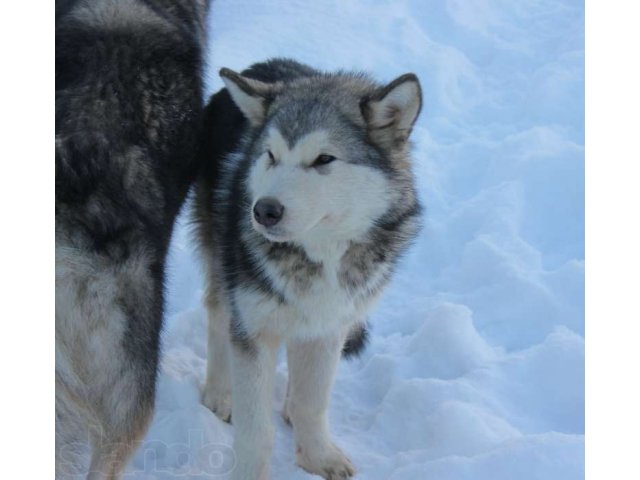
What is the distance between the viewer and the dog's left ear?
3.03 meters

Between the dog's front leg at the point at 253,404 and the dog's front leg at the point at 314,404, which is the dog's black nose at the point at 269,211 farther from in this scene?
the dog's front leg at the point at 314,404

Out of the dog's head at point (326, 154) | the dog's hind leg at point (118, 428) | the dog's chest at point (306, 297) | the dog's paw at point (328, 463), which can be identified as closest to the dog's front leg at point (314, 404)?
the dog's paw at point (328, 463)

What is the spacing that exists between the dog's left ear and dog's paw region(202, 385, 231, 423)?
1828mm

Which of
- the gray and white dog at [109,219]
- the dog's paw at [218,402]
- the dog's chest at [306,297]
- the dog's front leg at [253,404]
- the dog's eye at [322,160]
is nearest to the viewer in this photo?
the gray and white dog at [109,219]

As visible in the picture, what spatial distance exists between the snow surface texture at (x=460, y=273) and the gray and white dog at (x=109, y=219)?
2.50ft

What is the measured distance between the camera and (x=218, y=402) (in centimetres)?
419

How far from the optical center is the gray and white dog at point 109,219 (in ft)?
9.01

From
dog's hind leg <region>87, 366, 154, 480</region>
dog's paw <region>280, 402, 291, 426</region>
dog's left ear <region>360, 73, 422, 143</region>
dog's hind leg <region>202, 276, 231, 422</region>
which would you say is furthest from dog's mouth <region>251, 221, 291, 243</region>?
dog's paw <region>280, 402, 291, 426</region>

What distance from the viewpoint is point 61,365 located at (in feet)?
8.92

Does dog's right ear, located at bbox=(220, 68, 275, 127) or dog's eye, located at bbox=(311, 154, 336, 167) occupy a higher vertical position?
dog's right ear, located at bbox=(220, 68, 275, 127)

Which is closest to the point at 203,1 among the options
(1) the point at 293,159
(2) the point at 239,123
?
(2) the point at 239,123

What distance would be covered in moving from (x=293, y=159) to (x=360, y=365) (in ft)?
6.65

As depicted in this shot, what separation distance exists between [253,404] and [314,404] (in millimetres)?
476

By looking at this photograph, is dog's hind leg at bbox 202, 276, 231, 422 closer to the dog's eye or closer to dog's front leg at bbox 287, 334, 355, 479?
dog's front leg at bbox 287, 334, 355, 479
